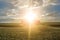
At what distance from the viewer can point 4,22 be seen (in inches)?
192

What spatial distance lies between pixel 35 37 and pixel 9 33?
79 centimetres

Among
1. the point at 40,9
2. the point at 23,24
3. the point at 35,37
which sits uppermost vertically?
the point at 40,9

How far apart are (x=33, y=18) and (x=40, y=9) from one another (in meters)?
0.70

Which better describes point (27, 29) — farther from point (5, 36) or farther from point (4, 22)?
point (4, 22)

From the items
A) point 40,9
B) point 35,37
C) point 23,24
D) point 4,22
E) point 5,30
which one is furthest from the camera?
point 40,9

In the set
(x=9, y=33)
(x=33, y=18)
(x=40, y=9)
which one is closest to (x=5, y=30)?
(x=9, y=33)

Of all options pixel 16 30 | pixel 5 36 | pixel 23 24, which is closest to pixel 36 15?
pixel 23 24

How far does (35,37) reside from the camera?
3945 millimetres

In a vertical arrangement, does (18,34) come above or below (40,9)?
below

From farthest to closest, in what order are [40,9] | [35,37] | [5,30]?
[40,9] < [5,30] < [35,37]

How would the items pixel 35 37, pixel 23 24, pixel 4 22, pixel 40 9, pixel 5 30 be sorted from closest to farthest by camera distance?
pixel 35 37
pixel 5 30
pixel 23 24
pixel 4 22
pixel 40 9

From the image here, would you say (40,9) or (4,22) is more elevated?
(40,9)

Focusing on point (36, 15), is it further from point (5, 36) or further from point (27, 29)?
point (5, 36)

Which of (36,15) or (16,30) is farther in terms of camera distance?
(36,15)
